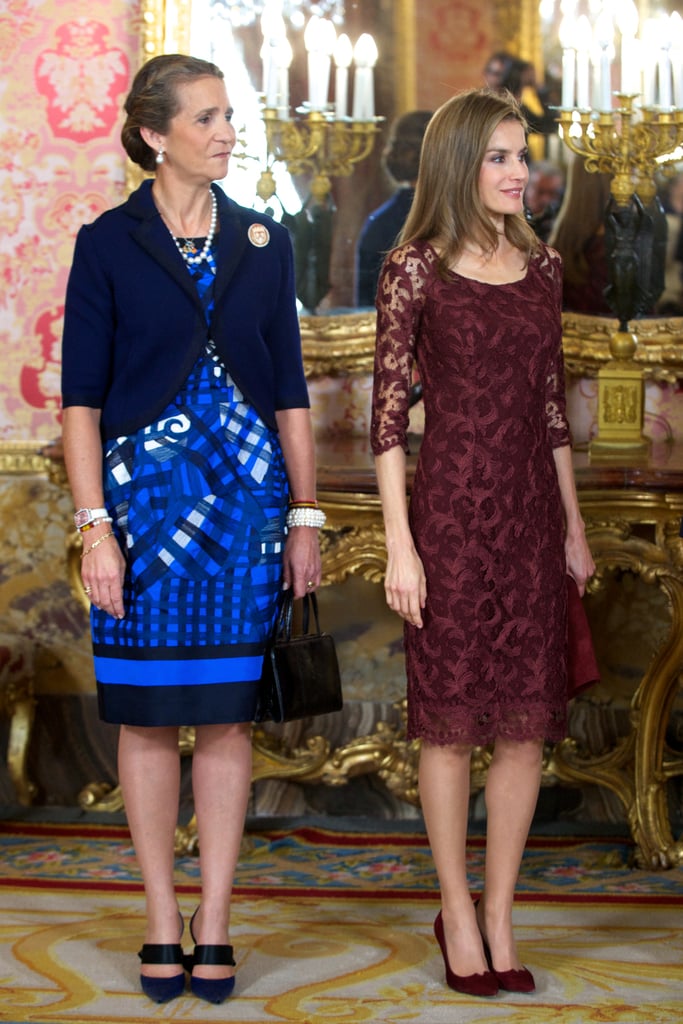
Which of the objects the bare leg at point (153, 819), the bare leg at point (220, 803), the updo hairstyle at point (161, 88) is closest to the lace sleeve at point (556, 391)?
the updo hairstyle at point (161, 88)

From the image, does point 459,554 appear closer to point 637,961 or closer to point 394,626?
point 637,961

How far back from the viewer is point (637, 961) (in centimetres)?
319

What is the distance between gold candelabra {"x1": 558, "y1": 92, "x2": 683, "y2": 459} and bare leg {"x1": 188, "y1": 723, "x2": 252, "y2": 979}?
1.44 m

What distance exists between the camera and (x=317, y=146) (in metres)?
4.30

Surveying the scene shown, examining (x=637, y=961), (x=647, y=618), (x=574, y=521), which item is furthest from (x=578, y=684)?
(x=647, y=618)

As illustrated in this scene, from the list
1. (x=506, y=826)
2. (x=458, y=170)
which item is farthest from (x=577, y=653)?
(x=458, y=170)

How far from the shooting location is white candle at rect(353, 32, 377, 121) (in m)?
4.26

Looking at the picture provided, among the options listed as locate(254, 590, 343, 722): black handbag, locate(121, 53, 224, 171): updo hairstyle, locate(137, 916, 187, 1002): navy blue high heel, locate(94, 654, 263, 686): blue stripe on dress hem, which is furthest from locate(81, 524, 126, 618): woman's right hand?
locate(121, 53, 224, 171): updo hairstyle

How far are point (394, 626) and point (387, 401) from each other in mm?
1797

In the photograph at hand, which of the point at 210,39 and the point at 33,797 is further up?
the point at 210,39

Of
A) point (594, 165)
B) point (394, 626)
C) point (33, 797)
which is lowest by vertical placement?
point (33, 797)

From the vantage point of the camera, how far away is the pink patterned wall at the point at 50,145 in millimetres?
4375

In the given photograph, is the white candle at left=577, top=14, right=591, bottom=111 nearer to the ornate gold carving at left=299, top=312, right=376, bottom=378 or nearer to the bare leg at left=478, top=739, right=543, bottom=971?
the ornate gold carving at left=299, top=312, right=376, bottom=378

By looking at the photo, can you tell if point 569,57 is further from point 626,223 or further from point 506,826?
point 506,826
